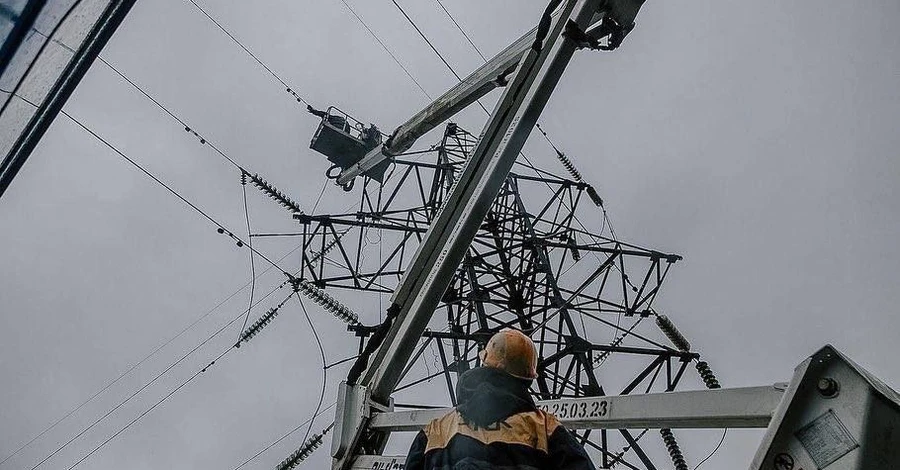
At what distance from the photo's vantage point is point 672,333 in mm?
6934

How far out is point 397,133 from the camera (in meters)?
8.60

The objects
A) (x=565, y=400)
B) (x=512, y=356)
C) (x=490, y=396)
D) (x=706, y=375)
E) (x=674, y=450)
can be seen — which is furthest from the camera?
(x=706, y=375)

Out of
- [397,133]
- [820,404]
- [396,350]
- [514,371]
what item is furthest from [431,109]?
[820,404]

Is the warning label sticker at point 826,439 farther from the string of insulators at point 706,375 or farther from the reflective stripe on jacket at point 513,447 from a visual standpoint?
the string of insulators at point 706,375

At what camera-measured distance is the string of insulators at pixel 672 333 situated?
6.84 metres

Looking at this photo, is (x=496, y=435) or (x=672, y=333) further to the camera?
(x=672, y=333)

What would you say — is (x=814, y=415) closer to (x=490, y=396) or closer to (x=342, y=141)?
(x=490, y=396)

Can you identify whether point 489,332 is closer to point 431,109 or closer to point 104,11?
point 431,109

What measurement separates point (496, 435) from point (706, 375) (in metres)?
5.21

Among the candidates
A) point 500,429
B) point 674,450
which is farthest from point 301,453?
point 500,429

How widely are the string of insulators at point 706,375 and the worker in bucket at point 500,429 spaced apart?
482cm

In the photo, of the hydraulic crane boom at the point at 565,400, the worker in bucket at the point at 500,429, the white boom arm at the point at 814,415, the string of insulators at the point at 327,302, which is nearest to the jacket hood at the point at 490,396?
the worker in bucket at the point at 500,429

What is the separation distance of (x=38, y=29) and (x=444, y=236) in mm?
2593

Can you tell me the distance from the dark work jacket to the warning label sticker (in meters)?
0.61
